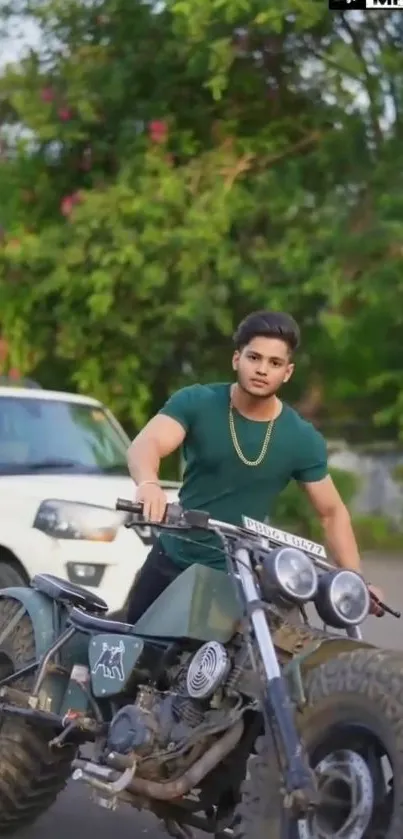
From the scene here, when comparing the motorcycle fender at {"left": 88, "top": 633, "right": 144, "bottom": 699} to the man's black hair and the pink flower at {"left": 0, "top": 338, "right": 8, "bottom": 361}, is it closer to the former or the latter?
the man's black hair

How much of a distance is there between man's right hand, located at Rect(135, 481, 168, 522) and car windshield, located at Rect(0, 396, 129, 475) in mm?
4389

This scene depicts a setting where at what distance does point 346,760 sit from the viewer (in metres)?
3.46

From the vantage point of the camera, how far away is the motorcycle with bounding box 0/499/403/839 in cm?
340

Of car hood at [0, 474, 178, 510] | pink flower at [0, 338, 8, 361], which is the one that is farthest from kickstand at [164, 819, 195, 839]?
pink flower at [0, 338, 8, 361]

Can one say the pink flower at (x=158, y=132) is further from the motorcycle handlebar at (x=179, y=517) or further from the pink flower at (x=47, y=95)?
the motorcycle handlebar at (x=179, y=517)

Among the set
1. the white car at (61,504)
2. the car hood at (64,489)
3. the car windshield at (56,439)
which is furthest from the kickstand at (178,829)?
the car windshield at (56,439)

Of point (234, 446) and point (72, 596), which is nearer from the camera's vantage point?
point (234, 446)

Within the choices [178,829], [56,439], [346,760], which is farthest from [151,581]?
[56,439]

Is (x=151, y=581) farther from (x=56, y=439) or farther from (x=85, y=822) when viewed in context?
(x=56, y=439)

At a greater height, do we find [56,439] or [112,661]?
[56,439]

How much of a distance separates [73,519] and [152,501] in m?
3.82

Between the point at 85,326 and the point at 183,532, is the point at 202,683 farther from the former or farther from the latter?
the point at 85,326

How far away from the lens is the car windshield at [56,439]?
8500 millimetres

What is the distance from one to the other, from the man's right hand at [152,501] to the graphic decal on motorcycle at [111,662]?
1.51 ft
